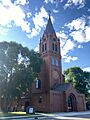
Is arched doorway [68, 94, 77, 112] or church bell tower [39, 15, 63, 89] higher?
church bell tower [39, 15, 63, 89]

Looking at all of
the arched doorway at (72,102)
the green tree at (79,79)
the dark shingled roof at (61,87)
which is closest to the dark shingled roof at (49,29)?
the dark shingled roof at (61,87)

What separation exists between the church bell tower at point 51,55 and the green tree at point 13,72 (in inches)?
367

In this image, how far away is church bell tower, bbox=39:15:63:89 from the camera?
43.3m

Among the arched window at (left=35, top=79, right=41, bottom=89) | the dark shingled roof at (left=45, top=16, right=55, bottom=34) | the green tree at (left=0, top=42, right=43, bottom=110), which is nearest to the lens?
the green tree at (left=0, top=42, right=43, bottom=110)

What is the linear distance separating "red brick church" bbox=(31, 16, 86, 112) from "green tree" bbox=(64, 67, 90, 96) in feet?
36.5

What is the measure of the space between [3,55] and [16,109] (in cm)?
1762

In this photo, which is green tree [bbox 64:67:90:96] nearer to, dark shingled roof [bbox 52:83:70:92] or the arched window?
dark shingled roof [bbox 52:83:70:92]

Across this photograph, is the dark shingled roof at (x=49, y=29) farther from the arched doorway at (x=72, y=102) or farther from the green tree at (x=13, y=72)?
the arched doorway at (x=72, y=102)

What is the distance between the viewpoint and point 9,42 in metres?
33.8

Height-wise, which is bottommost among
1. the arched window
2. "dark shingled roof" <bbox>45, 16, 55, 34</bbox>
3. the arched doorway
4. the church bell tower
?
the arched doorway

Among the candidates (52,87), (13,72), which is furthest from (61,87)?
(13,72)

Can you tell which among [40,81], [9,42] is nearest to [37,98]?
[40,81]

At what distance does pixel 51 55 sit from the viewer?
4472 cm

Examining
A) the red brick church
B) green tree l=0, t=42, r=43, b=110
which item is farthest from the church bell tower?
green tree l=0, t=42, r=43, b=110
